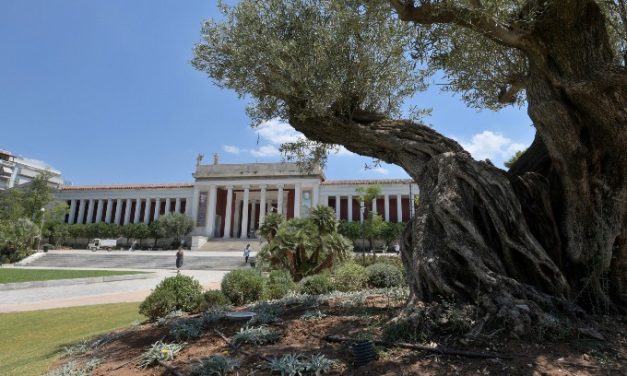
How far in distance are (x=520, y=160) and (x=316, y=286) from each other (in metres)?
5.72

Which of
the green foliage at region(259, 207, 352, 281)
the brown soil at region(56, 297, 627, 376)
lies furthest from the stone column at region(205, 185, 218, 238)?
the brown soil at region(56, 297, 627, 376)

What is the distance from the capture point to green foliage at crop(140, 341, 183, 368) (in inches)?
169

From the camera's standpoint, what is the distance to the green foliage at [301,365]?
10.9 feet

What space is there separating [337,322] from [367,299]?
84.6 inches

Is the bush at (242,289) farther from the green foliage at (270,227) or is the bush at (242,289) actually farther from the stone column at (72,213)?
the stone column at (72,213)

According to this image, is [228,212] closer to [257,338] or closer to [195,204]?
[195,204]

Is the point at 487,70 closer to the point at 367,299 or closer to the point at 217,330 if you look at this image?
the point at 367,299

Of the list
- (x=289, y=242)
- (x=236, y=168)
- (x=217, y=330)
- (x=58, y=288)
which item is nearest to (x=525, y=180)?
(x=217, y=330)

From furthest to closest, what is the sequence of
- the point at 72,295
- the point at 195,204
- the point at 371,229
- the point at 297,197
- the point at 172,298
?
1. the point at 195,204
2. the point at 297,197
3. the point at 371,229
4. the point at 72,295
5. the point at 172,298

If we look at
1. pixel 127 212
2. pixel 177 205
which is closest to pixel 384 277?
Answer: pixel 177 205

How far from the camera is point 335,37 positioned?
21.5ft

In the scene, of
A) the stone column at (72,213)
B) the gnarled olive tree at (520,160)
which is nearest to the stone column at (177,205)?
the stone column at (72,213)

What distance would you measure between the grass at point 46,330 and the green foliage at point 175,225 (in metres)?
37.1

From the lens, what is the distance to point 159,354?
14.4 feet
